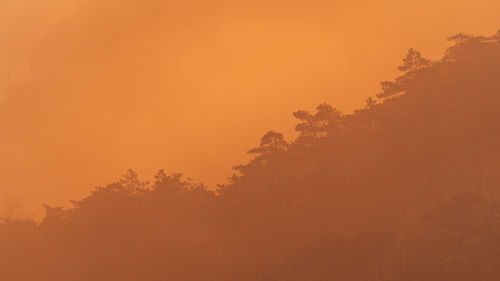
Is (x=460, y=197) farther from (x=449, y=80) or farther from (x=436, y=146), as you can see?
(x=449, y=80)

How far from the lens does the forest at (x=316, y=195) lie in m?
33.6

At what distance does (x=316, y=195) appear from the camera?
3647 centimetres

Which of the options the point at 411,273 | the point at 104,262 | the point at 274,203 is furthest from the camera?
the point at 104,262

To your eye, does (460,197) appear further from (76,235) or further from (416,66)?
(76,235)

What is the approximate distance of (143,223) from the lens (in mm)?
40750

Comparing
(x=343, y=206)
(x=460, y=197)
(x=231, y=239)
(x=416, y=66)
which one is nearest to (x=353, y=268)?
(x=460, y=197)

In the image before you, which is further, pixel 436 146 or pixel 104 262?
pixel 104 262

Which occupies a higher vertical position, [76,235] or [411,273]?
[76,235]

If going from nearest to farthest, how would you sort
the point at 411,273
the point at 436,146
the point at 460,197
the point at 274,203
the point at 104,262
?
the point at 411,273, the point at 460,197, the point at 436,146, the point at 274,203, the point at 104,262

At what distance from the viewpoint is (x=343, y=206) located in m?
35.6

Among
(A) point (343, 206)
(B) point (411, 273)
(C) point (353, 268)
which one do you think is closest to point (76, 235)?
(A) point (343, 206)

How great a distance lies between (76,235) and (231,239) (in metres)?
10.7

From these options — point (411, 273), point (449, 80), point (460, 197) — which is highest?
point (449, 80)

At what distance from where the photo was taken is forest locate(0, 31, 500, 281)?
1323 inches
